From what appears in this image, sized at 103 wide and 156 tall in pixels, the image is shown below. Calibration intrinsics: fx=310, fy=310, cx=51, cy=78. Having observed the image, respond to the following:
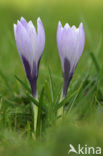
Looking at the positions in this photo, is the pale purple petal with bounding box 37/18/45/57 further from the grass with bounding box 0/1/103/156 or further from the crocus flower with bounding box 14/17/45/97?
the grass with bounding box 0/1/103/156

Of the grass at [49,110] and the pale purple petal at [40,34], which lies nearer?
the grass at [49,110]

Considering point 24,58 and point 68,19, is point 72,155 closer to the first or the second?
point 24,58

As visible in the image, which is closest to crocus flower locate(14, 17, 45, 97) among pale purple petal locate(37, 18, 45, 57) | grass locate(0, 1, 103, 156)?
pale purple petal locate(37, 18, 45, 57)

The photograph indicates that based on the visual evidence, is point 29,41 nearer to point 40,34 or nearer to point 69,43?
point 40,34

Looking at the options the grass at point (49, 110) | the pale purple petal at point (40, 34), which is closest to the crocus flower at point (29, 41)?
the pale purple petal at point (40, 34)

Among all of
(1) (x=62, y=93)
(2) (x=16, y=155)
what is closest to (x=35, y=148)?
(2) (x=16, y=155)

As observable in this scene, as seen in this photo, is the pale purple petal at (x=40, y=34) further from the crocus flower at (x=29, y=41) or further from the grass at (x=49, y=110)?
the grass at (x=49, y=110)
